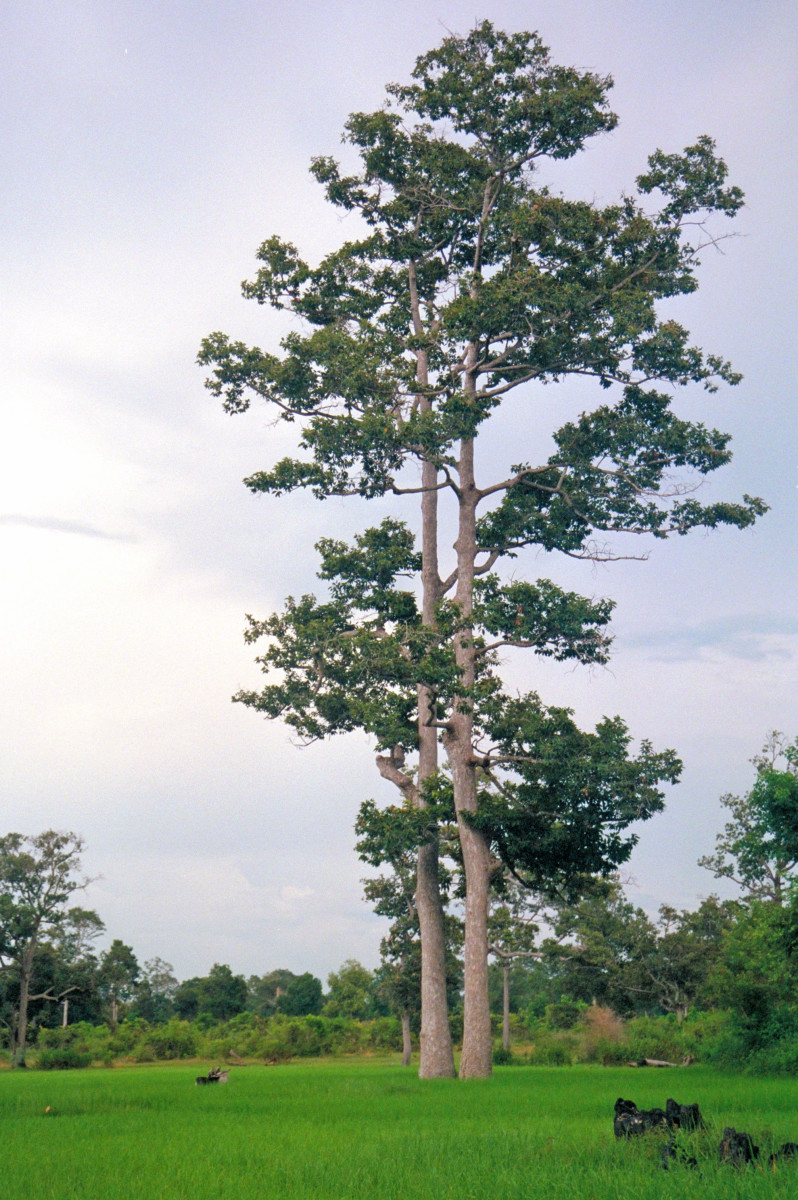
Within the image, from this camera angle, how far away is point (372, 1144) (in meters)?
11.4

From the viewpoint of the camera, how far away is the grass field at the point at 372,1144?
8430 mm

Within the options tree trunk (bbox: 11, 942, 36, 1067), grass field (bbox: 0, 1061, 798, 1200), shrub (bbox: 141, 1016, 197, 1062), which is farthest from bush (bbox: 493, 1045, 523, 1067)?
tree trunk (bbox: 11, 942, 36, 1067)

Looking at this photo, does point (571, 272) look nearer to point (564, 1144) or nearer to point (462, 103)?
point (462, 103)

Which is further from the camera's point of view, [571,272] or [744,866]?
[744,866]

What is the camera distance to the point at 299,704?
27047 mm

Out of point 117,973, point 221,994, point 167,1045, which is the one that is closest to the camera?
point 167,1045

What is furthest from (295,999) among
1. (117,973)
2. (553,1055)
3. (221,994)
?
(553,1055)

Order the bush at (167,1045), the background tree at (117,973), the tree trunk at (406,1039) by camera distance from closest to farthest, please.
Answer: the tree trunk at (406,1039), the bush at (167,1045), the background tree at (117,973)

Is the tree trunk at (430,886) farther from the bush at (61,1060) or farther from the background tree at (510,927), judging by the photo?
the bush at (61,1060)

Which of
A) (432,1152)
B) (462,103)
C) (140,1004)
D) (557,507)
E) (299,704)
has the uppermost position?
(462,103)

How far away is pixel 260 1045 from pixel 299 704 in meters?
29.2

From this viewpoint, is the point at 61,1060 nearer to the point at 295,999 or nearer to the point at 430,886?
the point at 295,999

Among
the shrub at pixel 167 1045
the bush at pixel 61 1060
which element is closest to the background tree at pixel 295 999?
the shrub at pixel 167 1045

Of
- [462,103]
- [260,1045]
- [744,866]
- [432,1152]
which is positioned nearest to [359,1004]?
[260,1045]
